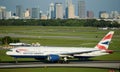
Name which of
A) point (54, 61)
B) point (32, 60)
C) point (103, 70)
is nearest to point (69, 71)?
point (103, 70)

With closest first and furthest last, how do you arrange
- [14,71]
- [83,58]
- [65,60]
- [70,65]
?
[14,71], [70,65], [65,60], [83,58]

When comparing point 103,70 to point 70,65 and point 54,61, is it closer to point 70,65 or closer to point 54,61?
point 70,65

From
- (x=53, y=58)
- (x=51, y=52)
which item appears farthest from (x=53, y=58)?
(x=51, y=52)

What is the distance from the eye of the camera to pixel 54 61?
74.2m

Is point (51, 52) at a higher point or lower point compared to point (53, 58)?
higher

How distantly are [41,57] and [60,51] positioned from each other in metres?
3.89

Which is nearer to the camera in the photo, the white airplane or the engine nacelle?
the engine nacelle

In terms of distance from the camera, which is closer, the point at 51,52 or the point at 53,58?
the point at 53,58

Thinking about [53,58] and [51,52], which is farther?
[51,52]

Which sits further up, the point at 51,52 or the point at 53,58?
the point at 51,52

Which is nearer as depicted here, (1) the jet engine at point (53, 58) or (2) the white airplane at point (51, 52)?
(1) the jet engine at point (53, 58)

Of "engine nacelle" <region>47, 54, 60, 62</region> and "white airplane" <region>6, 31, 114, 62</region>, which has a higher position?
"white airplane" <region>6, 31, 114, 62</region>

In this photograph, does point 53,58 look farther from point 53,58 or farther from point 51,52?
point 51,52

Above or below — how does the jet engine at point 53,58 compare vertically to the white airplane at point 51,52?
below
